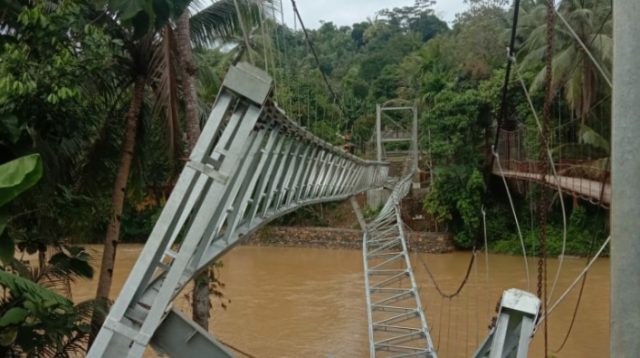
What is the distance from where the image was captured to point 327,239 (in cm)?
1880

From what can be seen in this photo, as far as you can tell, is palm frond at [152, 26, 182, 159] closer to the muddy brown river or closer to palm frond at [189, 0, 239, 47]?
palm frond at [189, 0, 239, 47]

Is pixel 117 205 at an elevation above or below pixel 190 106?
below

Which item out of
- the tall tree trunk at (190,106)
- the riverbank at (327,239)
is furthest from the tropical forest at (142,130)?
the riverbank at (327,239)

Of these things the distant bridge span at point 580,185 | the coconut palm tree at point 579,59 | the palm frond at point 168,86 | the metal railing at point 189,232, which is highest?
the coconut palm tree at point 579,59

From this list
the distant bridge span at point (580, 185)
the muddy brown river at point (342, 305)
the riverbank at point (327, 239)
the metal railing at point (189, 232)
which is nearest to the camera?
the metal railing at point (189, 232)

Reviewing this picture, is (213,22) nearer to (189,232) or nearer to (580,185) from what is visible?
(580,185)

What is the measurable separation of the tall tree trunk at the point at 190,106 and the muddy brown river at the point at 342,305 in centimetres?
145

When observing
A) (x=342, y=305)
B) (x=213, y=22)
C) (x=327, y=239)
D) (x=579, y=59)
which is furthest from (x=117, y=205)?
(x=327, y=239)

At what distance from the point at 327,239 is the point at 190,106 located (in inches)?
547

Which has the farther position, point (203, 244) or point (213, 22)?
point (213, 22)

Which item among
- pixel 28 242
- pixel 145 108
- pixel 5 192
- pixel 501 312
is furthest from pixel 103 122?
pixel 501 312

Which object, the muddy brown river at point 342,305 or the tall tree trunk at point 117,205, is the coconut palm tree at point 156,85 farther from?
the muddy brown river at point 342,305

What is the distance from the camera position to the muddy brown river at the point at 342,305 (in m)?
8.66

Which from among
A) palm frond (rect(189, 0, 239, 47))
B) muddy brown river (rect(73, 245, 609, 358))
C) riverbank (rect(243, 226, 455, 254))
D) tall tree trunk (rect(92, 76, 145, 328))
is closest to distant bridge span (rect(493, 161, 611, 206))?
muddy brown river (rect(73, 245, 609, 358))
